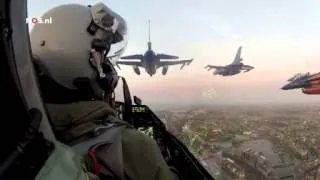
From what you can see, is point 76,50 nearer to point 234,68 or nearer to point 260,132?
point 260,132

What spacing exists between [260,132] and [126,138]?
41.4 feet

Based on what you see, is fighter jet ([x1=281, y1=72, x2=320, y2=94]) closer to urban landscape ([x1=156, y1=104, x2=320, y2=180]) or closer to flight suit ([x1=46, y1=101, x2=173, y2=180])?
urban landscape ([x1=156, y1=104, x2=320, y2=180])

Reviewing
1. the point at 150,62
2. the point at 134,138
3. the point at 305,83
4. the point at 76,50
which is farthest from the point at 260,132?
the point at 134,138

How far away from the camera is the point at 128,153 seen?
123cm

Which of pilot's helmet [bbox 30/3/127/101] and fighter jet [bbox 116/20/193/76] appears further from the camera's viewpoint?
fighter jet [bbox 116/20/193/76]

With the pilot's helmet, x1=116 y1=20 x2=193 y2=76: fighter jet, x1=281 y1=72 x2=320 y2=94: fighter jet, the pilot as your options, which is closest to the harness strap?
the pilot

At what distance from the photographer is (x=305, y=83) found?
17.5m

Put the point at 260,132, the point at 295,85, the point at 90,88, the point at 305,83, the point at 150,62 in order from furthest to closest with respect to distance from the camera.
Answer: the point at 305,83, the point at 295,85, the point at 150,62, the point at 260,132, the point at 90,88

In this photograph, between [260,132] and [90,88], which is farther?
[260,132]

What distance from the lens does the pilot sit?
1.20 meters

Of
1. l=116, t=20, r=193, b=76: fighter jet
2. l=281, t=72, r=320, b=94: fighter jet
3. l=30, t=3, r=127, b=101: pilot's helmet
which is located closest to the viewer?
l=30, t=3, r=127, b=101: pilot's helmet

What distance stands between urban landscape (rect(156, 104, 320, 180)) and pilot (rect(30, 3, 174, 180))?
26.4 feet

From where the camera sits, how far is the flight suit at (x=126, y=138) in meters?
1.23

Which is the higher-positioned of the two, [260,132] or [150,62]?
[150,62]
